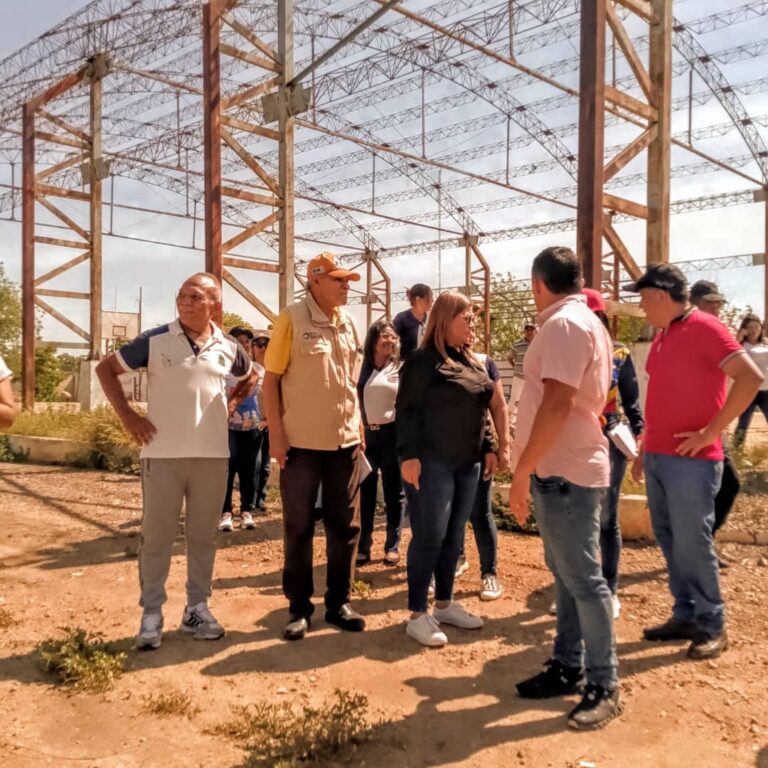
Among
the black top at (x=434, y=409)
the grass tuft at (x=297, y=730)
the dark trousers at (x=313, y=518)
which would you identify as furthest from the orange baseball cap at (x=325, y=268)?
the grass tuft at (x=297, y=730)

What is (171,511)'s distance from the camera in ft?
13.0

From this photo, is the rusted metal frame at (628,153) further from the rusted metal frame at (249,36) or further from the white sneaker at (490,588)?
the rusted metal frame at (249,36)

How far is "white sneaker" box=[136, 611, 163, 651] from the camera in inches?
155

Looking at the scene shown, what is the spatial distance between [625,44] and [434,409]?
483 centimetres

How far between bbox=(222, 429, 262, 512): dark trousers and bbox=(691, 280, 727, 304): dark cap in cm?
396

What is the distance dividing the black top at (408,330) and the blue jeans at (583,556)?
105 inches

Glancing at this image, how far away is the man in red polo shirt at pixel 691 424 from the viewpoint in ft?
12.1

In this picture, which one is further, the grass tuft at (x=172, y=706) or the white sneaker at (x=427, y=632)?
the white sneaker at (x=427, y=632)

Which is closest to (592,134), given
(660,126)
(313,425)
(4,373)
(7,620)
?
(660,126)

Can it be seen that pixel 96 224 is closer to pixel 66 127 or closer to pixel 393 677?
pixel 66 127

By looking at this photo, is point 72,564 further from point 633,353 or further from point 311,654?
point 633,353

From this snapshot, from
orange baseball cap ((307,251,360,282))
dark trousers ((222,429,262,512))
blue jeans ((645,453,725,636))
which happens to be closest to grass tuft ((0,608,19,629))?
dark trousers ((222,429,262,512))

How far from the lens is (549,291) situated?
3.17m

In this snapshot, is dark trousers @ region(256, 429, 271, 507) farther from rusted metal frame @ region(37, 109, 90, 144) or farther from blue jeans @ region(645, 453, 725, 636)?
rusted metal frame @ region(37, 109, 90, 144)
